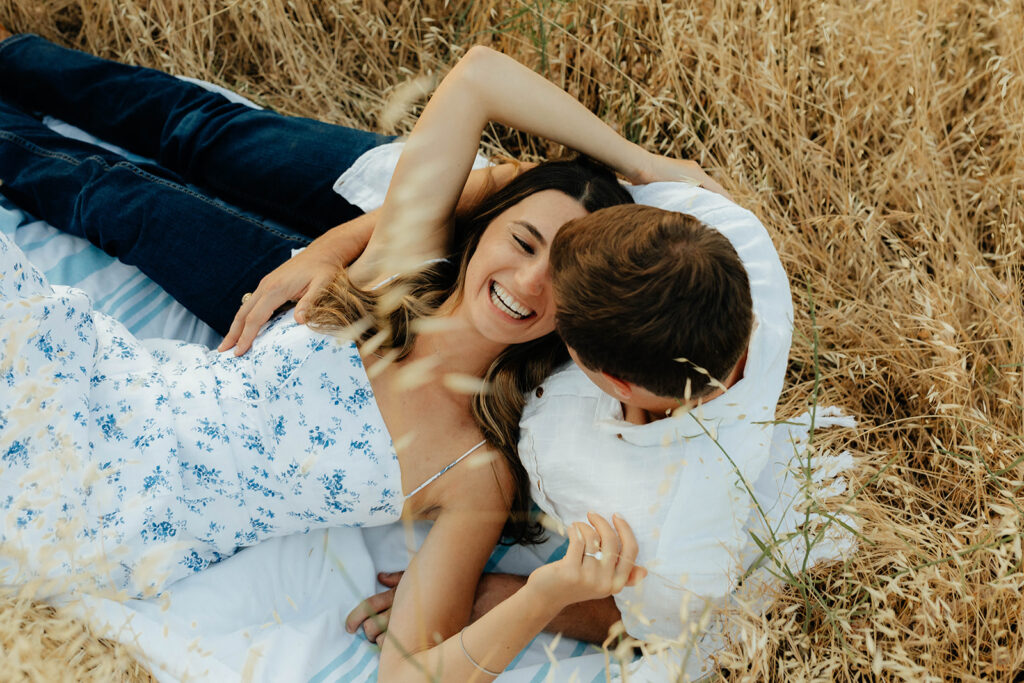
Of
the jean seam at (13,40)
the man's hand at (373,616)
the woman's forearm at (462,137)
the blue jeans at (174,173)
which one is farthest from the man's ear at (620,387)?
the jean seam at (13,40)

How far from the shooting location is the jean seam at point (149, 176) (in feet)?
7.96

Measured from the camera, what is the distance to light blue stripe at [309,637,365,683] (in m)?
1.87

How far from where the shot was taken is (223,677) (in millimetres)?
1717

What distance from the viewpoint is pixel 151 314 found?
2.46 m

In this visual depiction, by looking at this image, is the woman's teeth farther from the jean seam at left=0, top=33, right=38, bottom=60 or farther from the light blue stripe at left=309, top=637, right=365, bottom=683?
the jean seam at left=0, top=33, right=38, bottom=60

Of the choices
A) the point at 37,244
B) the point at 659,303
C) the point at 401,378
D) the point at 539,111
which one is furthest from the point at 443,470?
the point at 37,244

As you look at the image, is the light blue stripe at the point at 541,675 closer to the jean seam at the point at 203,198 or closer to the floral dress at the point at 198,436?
the floral dress at the point at 198,436

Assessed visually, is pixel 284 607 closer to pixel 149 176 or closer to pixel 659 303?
pixel 659 303

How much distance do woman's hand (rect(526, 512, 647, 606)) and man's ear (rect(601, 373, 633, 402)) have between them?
0.91ft

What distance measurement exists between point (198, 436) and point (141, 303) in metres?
0.74

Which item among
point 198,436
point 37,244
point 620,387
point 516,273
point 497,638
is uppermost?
point 516,273

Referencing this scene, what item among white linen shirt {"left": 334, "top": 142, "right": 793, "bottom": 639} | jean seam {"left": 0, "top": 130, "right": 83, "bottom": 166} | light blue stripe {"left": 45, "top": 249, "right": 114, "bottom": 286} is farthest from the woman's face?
jean seam {"left": 0, "top": 130, "right": 83, "bottom": 166}

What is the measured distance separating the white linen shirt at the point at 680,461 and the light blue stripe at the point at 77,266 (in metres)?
1.60

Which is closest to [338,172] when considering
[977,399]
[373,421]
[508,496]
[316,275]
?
[316,275]
